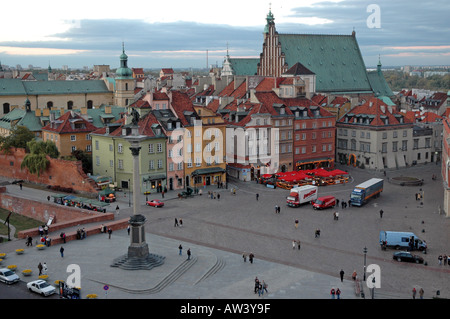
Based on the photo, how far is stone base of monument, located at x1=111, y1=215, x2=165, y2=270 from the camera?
40.0 metres

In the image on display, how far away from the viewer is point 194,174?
69.8m

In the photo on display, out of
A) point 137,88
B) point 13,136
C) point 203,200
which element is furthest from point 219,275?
point 137,88

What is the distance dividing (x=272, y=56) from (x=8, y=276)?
7286 cm

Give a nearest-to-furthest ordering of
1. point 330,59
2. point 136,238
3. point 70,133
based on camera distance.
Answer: point 136,238 < point 70,133 < point 330,59

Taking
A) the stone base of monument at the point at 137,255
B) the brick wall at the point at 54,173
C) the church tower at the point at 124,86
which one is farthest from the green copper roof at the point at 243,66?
the stone base of monument at the point at 137,255

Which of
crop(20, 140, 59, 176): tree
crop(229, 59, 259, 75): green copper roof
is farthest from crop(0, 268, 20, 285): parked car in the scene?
crop(229, 59, 259, 75): green copper roof

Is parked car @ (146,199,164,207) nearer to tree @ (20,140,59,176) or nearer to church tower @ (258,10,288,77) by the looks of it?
tree @ (20,140,59,176)

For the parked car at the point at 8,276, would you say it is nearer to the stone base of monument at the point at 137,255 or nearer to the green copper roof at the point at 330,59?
the stone base of monument at the point at 137,255

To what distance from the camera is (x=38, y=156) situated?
70688 mm

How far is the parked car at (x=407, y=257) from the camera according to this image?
4197 cm

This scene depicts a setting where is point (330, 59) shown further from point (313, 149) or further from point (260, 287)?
point (260, 287)

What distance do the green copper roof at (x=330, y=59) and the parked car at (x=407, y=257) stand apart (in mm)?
62601

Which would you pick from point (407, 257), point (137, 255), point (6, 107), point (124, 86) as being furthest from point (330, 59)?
point (137, 255)

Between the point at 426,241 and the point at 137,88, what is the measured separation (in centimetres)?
8919
